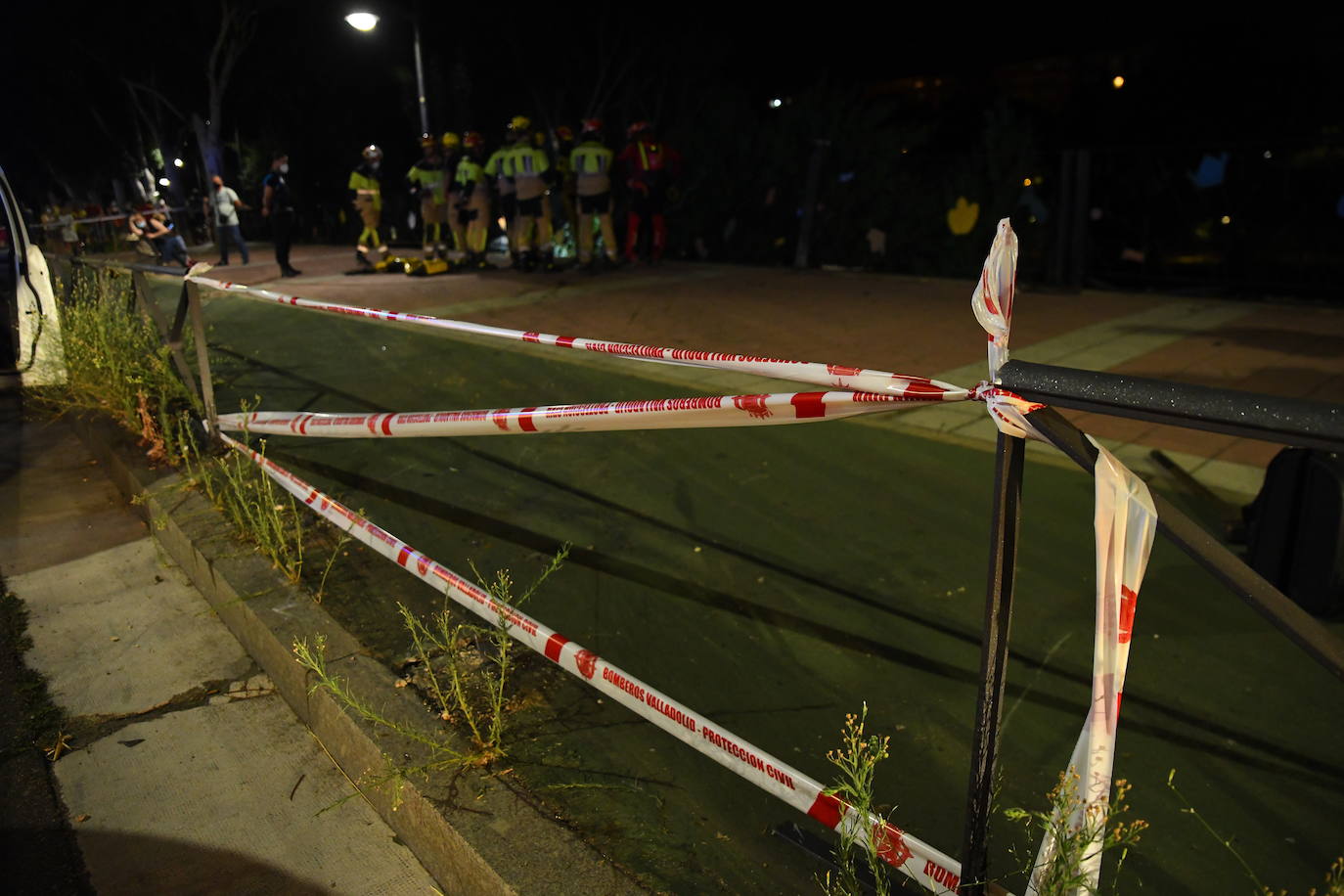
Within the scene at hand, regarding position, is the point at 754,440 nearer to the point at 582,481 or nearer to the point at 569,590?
the point at 582,481

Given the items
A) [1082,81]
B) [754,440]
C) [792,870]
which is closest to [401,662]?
[792,870]

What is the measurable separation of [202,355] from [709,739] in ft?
13.1

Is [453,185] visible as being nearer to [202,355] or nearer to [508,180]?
[508,180]

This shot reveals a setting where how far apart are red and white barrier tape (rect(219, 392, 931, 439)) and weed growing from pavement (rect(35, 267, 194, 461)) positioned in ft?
7.29

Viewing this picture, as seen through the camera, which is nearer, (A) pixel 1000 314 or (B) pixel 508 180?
(A) pixel 1000 314

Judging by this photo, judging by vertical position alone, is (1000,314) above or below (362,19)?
below

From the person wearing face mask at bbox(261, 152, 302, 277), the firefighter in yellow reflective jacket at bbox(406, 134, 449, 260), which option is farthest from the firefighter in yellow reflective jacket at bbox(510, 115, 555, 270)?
the person wearing face mask at bbox(261, 152, 302, 277)

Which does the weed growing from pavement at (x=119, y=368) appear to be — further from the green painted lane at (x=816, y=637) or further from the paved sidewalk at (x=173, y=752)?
the paved sidewalk at (x=173, y=752)

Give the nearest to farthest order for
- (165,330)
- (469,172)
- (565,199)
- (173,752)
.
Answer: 1. (173,752)
2. (165,330)
3. (469,172)
4. (565,199)

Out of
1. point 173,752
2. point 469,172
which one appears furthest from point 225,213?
point 173,752

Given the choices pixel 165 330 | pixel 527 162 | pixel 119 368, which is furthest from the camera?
pixel 527 162

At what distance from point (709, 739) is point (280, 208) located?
1446 cm

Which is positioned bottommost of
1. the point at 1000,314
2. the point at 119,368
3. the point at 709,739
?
the point at 709,739

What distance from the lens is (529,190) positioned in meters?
14.5
